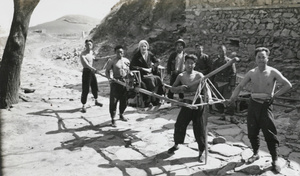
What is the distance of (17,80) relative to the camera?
29.0 feet

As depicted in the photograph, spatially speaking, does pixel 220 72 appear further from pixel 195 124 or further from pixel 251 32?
pixel 251 32

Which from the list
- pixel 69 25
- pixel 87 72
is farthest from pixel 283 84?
pixel 69 25

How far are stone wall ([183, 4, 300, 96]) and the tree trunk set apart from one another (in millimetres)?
7039

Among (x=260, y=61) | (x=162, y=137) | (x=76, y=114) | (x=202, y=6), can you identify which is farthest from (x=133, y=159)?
(x=202, y=6)

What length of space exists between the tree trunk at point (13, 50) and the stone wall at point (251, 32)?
277 inches

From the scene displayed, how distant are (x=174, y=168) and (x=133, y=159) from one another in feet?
2.61

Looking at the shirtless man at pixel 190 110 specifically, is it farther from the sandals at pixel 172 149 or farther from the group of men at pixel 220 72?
the group of men at pixel 220 72

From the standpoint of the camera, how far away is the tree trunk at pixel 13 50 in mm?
8539

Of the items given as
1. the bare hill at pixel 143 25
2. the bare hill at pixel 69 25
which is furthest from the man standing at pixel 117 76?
the bare hill at pixel 69 25

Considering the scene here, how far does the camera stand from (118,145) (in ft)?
19.6

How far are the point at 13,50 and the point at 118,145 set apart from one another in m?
4.71

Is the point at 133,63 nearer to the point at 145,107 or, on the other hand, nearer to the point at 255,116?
the point at 145,107

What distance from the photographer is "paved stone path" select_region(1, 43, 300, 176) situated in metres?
4.83

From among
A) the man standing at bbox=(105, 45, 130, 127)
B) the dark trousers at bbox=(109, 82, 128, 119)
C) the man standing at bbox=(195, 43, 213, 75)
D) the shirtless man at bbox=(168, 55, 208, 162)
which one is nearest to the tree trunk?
the man standing at bbox=(105, 45, 130, 127)
